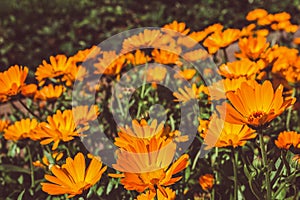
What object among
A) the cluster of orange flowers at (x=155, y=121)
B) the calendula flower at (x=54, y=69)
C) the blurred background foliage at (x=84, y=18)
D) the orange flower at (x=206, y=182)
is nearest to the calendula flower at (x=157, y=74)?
the cluster of orange flowers at (x=155, y=121)

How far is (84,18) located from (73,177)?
301cm

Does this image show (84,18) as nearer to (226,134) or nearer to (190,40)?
(190,40)

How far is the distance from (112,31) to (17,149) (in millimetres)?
2073

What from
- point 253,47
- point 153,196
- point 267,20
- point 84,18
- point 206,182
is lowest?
point 153,196

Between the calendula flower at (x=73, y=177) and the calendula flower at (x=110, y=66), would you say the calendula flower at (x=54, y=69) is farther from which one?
the calendula flower at (x=73, y=177)

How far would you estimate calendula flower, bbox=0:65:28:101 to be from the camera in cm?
171

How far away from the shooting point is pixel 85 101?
88.0 inches

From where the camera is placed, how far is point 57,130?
1588mm

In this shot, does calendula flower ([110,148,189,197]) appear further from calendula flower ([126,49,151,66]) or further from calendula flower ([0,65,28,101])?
calendula flower ([126,49,151,66])

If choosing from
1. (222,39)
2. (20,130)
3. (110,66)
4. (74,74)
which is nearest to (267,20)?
(222,39)

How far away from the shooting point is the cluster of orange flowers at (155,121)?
1.28m

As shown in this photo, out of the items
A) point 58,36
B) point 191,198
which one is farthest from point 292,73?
point 58,36

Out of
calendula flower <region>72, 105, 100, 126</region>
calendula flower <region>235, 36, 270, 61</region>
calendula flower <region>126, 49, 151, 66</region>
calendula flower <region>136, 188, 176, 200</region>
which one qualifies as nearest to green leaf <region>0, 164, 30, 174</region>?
calendula flower <region>72, 105, 100, 126</region>

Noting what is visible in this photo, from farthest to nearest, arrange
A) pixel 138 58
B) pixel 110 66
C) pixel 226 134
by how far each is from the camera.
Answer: pixel 138 58 → pixel 110 66 → pixel 226 134
